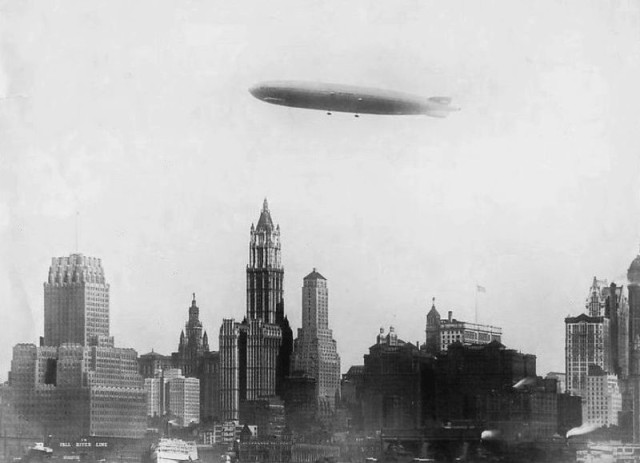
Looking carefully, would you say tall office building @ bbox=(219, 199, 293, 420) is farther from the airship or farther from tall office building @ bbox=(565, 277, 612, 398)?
the airship

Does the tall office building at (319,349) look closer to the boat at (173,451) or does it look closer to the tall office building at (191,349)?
the tall office building at (191,349)

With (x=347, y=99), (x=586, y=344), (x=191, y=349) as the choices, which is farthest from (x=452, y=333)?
(x=347, y=99)

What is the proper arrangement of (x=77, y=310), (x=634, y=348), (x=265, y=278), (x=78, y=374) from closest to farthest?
(x=77, y=310)
(x=634, y=348)
(x=78, y=374)
(x=265, y=278)

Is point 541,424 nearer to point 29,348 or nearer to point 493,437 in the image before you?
point 493,437

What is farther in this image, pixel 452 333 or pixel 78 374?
pixel 78 374

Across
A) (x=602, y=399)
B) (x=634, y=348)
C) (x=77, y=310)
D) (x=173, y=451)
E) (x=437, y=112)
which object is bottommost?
(x=173, y=451)

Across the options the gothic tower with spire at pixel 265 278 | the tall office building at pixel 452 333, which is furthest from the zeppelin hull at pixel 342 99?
the gothic tower with spire at pixel 265 278

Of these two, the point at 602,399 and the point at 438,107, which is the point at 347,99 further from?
the point at 602,399

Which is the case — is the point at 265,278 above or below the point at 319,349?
above
